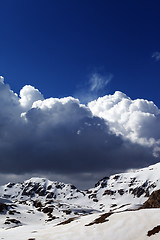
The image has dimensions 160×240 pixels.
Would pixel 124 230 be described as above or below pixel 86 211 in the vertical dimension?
below

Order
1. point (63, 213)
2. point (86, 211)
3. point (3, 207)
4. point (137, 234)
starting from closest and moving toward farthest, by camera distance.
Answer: point (137, 234)
point (3, 207)
point (63, 213)
point (86, 211)

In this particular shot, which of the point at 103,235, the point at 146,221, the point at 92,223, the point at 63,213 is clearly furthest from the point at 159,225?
the point at 63,213

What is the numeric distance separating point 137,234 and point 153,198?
3993cm

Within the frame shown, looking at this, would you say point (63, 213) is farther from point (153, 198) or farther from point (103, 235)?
point (103, 235)

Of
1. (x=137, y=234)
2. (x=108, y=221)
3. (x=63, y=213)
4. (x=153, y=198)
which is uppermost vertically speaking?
(x=63, y=213)

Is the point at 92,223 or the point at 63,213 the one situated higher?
the point at 63,213

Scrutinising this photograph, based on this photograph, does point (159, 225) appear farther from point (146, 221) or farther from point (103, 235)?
point (103, 235)

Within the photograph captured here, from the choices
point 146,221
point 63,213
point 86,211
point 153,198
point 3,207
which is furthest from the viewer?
point 86,211

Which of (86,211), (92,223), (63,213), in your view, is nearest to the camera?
(92,223)

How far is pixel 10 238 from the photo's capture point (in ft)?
139

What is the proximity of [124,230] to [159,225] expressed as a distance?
511cm

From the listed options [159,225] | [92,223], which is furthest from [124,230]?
[92,223]

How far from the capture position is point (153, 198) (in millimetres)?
70250

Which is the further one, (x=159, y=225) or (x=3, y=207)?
(x=3, y=207)
